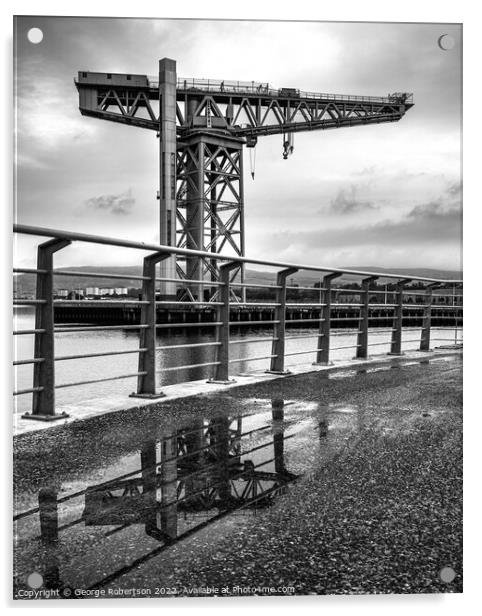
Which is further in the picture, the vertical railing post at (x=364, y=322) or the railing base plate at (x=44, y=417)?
the vertical railing post at (x=364, y=322)

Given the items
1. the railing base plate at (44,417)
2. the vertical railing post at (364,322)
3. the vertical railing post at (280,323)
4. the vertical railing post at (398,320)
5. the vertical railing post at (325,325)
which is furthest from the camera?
the vertical railing post at (398,320)

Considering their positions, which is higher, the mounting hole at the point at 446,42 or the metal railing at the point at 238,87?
the metal railing at the point at 238,87

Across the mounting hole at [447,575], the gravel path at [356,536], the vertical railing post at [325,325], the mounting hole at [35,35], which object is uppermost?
the mounting hole at [35,35]

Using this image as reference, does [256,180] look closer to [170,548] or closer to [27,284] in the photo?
[27,284]

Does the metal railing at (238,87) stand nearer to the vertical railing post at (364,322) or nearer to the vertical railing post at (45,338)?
the vertical railing post at (45,338)

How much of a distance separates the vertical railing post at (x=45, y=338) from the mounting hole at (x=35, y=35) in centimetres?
103

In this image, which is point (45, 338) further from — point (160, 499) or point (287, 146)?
point (287, 146)

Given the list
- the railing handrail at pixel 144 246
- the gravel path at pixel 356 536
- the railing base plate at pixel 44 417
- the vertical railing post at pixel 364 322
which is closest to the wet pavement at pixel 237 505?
the gravel path at pixel 356 536

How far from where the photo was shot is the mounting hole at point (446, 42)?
2752mm

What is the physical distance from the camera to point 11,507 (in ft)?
6.70

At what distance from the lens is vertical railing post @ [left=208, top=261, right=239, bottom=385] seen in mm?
4902

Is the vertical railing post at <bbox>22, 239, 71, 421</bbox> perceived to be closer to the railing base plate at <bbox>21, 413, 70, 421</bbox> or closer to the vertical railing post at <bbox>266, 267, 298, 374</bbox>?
the railing base plate at <bbox>21, 413, 70, 421</bbox>

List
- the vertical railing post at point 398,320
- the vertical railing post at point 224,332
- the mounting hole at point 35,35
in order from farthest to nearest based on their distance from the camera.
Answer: the vertical railing post at point 398,320 < the vertical railing post at point 224,332 < the mounting hole at point 35,35

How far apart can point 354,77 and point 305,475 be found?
7.54ft
